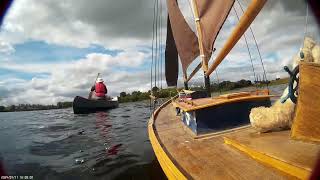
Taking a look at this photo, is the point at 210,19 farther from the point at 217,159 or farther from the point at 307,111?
the point at 307,111

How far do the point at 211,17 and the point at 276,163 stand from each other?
16.8 ft

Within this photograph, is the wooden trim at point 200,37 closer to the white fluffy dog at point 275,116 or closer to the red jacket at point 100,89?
the white fluffy dog at point 275,116

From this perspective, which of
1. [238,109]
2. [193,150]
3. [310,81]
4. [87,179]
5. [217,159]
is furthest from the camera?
[87,179]

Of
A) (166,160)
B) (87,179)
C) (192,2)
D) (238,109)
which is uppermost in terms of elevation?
(192,2)

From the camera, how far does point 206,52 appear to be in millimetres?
9266

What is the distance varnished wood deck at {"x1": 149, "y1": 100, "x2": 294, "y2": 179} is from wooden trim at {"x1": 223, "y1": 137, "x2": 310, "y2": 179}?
3.0 inches

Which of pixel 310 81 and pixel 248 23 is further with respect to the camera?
pixel 248 23

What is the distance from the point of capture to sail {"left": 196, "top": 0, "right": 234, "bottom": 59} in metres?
7.82

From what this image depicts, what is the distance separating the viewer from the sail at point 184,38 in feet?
42.3

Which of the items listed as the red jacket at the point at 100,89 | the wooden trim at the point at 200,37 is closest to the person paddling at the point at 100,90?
A: the red jacket at the point at 100,89

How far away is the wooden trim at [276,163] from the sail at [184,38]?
7.06m

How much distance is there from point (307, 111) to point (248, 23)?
2.17 metres

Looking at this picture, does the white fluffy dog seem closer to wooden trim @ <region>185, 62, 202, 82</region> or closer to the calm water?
the calm water

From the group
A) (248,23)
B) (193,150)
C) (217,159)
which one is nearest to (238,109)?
(193,150)
